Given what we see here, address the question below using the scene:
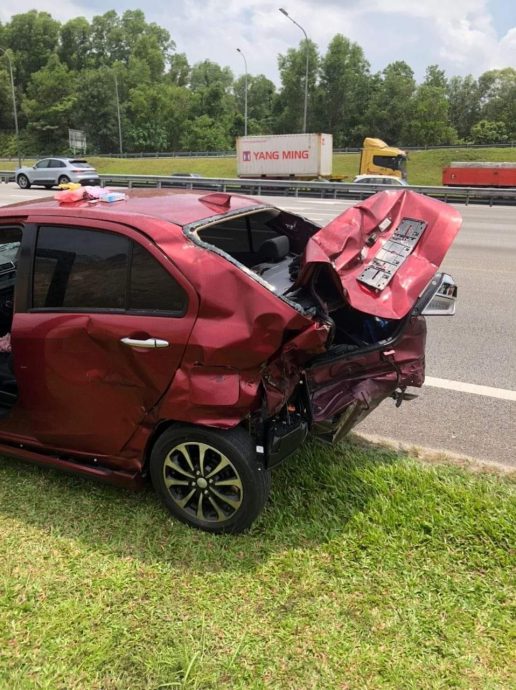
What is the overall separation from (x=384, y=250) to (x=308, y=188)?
77.5 ft

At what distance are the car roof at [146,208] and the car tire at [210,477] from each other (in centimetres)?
108

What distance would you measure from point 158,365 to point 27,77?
365ft

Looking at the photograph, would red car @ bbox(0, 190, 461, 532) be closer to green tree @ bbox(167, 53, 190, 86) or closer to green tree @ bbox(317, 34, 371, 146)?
green tree @ bbox(317, 34, 371, 146)

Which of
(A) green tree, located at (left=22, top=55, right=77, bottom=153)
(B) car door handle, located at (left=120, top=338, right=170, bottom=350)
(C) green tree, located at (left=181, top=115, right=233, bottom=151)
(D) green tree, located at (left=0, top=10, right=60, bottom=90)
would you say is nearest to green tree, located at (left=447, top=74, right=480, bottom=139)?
(C) green tree, located at (left=181, top=115, right=233, bottom=151)

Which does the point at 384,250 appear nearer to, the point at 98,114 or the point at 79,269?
the point at 79,269

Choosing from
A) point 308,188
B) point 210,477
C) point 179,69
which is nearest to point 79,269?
point 210,477

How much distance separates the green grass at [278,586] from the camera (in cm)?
215

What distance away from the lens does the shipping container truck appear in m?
30.5

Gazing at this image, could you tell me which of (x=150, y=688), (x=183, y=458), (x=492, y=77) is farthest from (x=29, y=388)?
(x=492, y=77)

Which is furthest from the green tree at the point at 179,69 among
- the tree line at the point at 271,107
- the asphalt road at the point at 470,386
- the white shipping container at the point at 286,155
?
the asphalt road at the point at 470,386

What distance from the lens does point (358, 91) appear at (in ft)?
259

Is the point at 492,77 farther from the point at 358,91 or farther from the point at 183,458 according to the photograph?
the point at 183,458

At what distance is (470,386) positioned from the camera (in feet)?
15.2

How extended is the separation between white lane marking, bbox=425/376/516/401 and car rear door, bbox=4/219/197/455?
9.00 feet
